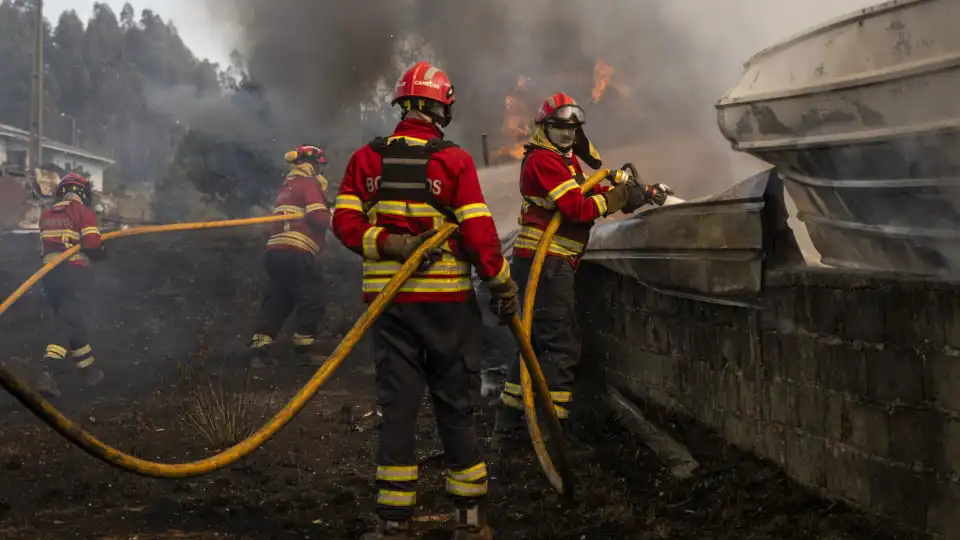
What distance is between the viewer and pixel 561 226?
18.7 feet

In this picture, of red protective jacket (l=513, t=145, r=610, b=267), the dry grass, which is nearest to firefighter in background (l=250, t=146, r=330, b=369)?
the dry grass

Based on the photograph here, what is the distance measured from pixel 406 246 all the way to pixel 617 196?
2.18m

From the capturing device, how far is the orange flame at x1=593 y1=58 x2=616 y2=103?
1934 centimetres

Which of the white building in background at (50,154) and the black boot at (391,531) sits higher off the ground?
the white building in background at (50,154)

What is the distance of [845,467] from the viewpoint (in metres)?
3.67

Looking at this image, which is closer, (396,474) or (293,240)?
(396,474)

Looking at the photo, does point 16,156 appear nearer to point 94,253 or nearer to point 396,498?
point 94,253

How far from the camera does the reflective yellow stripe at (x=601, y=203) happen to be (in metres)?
5.52

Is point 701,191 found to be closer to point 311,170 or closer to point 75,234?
point 311,170

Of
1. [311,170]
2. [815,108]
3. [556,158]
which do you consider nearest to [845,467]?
[815,108]

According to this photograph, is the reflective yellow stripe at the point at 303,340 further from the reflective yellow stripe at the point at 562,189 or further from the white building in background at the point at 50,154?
the white building in background at the point at 50,154

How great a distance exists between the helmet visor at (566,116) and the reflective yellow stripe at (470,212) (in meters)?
1.89

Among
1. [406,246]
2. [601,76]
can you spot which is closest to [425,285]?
[406,246]

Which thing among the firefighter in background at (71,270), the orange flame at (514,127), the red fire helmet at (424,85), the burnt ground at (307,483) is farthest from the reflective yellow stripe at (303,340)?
the orange flame at (514,127)
